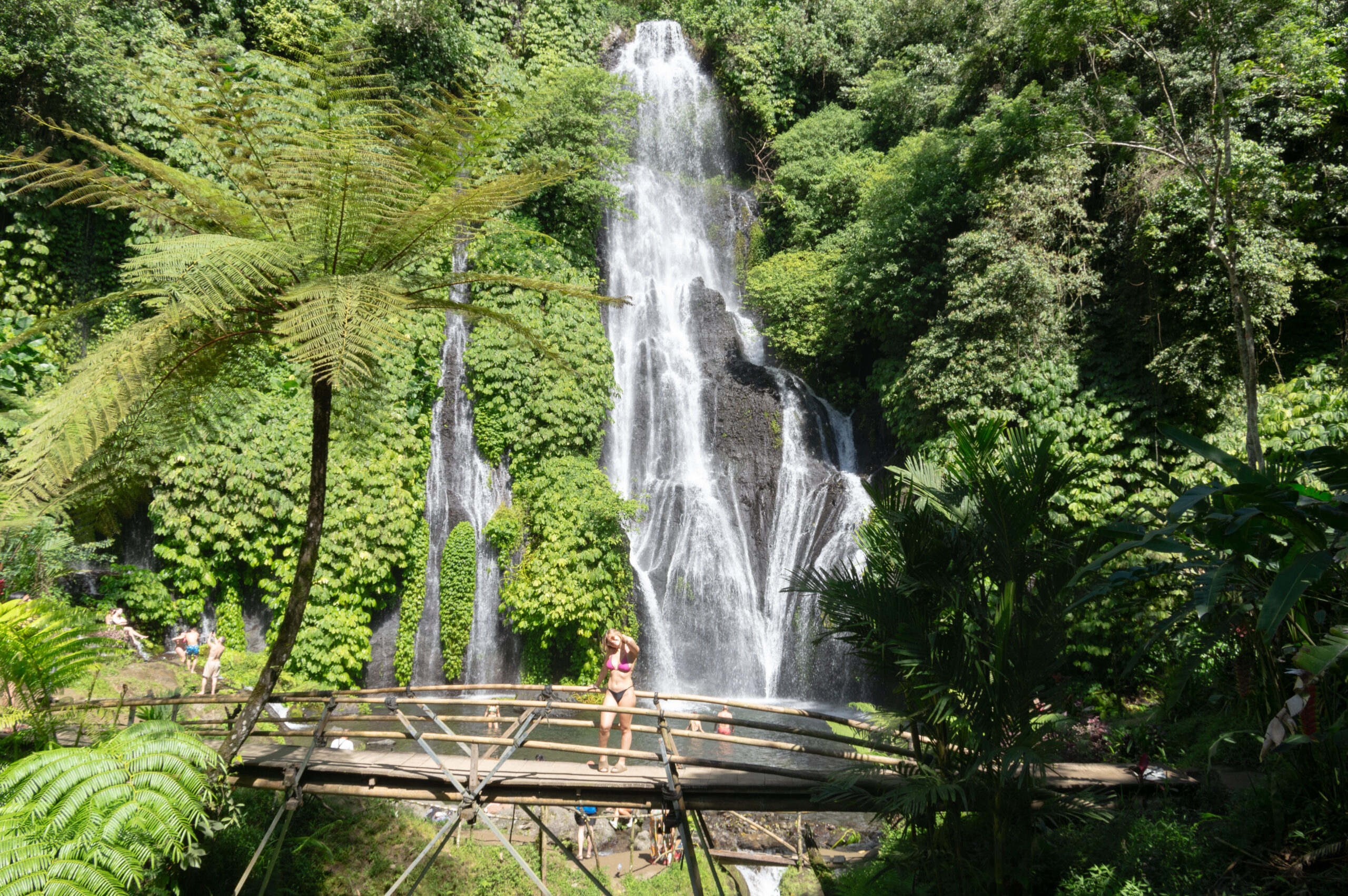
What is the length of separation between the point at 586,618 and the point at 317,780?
6.05 m

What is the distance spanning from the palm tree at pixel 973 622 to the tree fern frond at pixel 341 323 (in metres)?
3.03

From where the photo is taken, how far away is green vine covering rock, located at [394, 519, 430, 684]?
444 inches

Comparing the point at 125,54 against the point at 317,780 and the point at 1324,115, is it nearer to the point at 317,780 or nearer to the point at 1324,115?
the point at 317,780

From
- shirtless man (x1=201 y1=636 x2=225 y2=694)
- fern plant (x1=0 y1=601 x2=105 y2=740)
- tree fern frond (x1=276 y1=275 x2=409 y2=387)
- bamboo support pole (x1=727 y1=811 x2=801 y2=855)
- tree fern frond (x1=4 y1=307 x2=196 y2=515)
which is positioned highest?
tree fern frond (x1=276 y1=275 x2=409 y2=387)

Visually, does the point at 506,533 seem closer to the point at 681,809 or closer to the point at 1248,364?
the point at 681,809

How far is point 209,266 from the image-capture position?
2.95 metres

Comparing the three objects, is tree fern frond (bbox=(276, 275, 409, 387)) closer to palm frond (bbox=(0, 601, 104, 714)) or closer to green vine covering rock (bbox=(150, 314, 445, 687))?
palm frond (bbox=(0, 601, 104, 714))

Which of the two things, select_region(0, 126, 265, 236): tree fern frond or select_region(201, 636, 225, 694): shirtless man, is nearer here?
select_region(0, 126, 265, 236): tree fern frond

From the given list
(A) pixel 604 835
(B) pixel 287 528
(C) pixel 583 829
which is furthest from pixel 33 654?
(B) pixel 287 528

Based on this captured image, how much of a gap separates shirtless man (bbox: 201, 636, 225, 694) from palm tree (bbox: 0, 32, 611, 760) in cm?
689

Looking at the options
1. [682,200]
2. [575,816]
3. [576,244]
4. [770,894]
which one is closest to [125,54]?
[576,244]

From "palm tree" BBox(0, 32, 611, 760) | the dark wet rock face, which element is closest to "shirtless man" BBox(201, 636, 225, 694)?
"palm tree" BBox(0, 32, 611, 760)

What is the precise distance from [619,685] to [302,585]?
3401 millimetres

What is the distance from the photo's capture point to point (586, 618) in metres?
11.2
